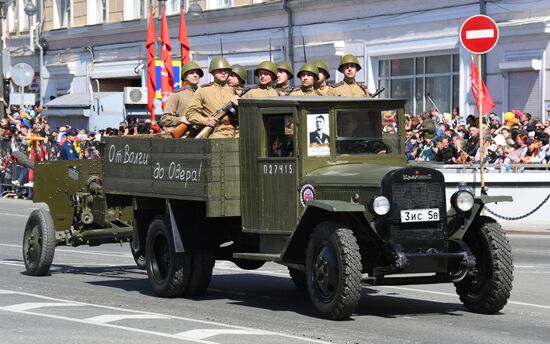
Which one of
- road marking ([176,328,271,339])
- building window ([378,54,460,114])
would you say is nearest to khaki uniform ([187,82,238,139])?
road marking ([176,328,271,339])

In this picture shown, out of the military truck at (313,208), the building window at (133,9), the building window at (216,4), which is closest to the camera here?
the military truck at (313,208)

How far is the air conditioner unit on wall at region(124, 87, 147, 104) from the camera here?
127 ft

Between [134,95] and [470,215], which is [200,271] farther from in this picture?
[134,95]

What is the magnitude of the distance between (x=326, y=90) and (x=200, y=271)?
2.53m

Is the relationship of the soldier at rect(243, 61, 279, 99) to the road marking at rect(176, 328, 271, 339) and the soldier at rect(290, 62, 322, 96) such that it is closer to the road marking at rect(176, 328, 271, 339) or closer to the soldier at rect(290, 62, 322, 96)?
the soldier at rect(290, 62, 322, 96)

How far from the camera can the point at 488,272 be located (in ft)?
41.8

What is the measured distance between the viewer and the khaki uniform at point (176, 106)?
15555 mm

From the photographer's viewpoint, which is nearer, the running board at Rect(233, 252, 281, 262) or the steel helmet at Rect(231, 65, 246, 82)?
the running board at Rect(233, 252, 281, 262)

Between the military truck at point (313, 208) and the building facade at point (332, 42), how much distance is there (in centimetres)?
1338

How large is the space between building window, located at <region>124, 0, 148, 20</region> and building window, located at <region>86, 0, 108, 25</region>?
2.21 meters

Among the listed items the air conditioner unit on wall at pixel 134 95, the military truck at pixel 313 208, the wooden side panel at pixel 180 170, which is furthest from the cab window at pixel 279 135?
the air conditioner unit on wall at pixel 134 95

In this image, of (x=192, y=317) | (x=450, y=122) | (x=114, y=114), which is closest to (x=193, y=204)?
(x=192, y=317)

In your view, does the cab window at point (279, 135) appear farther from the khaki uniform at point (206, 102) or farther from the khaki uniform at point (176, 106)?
the khaki uniform at point (176, 106)

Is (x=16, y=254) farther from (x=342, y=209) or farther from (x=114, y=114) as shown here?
(x=114, y=114)
